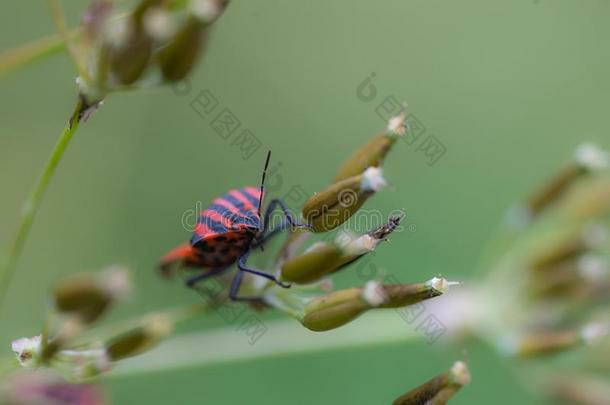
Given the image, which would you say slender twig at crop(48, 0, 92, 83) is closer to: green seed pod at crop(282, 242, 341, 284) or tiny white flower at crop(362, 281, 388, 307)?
green seed pod at crop(282, 242, 341, 284)

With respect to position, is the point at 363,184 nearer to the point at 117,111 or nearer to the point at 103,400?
the point at 103,400

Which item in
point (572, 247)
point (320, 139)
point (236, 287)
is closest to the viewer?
point (236, 287)

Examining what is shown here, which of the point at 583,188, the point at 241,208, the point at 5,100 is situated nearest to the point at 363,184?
the point at 241,208

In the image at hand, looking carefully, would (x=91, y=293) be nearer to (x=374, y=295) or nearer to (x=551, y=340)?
(x=374, y=295)

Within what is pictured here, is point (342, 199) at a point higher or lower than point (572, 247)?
higher

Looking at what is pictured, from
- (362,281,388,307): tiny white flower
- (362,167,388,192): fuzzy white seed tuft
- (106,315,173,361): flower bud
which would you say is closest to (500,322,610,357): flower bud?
(362,281,388,307): tiny white flower

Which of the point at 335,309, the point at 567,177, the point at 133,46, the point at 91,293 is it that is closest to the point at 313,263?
the point at 335,309

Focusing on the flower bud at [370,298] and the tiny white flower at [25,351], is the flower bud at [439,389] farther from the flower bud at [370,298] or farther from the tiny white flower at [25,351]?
the tiny white flower at [25,351]
